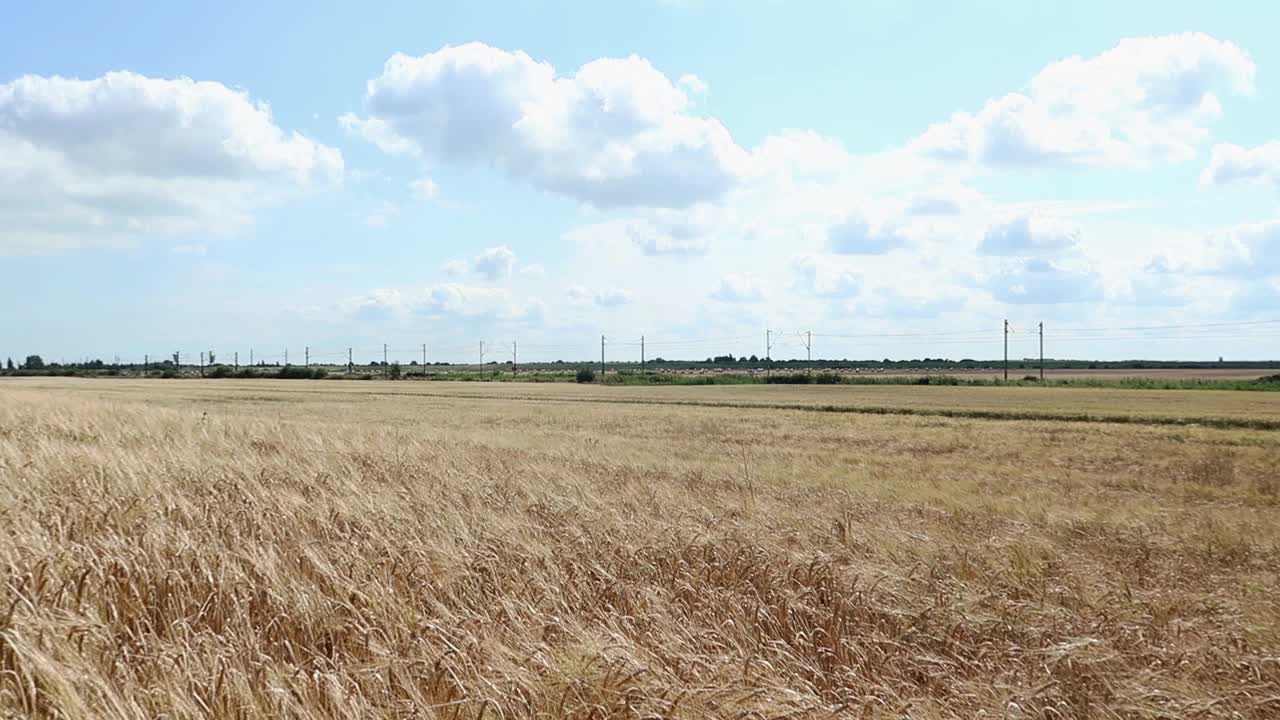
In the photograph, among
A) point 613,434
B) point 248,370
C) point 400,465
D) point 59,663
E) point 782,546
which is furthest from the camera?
point 248,370

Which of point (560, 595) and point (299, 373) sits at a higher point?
point (299, 373)

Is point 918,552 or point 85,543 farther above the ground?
point 85,543

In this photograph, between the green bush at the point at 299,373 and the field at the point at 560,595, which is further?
the green bush at the point at 299,373

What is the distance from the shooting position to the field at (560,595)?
384 centimetres

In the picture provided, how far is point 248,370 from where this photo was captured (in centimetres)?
14375

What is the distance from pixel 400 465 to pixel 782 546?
517 centimetres

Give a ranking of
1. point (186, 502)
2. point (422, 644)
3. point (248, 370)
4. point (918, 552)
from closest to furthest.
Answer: point (422, 644)
point (186, 502)
point (918, 552)
point (248, 370)

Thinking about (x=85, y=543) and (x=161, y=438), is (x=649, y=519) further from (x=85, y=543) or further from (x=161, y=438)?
(x=161, y=438)

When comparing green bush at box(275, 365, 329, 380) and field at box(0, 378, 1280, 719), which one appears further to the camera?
green bush at box(275, 365, 329, 380)

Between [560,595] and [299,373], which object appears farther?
[299,373]

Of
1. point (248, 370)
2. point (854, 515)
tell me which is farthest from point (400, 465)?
point (248, 370)

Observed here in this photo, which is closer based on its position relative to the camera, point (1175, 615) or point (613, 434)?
point (1175, 615)

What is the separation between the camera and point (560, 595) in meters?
5.48

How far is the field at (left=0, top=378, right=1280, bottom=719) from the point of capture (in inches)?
151
